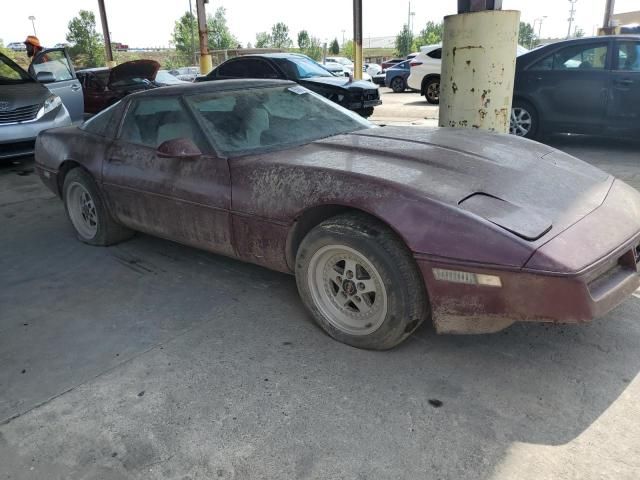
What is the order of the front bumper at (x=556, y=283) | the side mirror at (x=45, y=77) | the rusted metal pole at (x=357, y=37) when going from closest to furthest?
1. the front bumper at (x=556, y=283)
2. the side mirror at (x=45, y=77)
3. the rusted metal pole at (x=357, y=37)

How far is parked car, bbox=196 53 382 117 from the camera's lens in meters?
9.66

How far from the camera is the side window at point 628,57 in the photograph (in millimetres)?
6555

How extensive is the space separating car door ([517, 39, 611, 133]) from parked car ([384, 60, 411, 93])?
45.2 ft

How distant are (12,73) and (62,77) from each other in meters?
1.18

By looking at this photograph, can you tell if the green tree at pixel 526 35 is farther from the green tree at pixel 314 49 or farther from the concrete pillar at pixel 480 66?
the concrete pillar at pixel 480 66

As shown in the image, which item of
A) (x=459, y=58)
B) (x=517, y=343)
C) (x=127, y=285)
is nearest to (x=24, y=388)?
(x=127, y=285)

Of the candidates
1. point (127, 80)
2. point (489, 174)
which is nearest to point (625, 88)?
point (489, 174)

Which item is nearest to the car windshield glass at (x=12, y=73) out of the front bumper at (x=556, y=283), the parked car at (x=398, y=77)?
the front bumper at (x=556, y=283)

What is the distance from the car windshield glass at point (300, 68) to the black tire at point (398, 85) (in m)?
10.5

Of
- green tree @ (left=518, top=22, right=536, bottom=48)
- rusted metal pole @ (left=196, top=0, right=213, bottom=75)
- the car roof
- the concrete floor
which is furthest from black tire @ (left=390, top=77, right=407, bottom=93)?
green tree @ (left=518, top=22, right=536, bottom=48)

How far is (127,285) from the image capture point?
368 cm

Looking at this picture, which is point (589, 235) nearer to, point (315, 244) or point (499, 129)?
point (315, 244)

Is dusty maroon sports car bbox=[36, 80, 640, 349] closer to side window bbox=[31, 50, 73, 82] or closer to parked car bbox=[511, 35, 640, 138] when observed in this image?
parked car bbox=[511, 35, 640, 138]

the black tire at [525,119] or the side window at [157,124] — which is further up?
the side window at [157,124]
